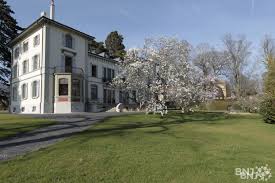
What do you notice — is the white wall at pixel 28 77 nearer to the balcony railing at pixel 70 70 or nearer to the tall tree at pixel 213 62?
the balcony railing at pixel 70 70

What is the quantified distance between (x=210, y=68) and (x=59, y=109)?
37.5 metres

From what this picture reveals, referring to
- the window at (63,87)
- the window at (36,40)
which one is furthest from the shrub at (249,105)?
the window at (36,40)

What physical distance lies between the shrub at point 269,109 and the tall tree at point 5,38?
38.6 m

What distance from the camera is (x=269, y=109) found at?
24391mm

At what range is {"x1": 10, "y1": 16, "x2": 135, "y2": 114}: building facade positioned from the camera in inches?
1383

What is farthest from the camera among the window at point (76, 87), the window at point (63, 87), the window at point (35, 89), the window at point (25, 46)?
the window at point (25, 46)

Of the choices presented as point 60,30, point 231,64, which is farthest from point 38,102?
point 231,64

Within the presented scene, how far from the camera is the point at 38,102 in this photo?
35.5 meters

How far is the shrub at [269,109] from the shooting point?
2389 cm

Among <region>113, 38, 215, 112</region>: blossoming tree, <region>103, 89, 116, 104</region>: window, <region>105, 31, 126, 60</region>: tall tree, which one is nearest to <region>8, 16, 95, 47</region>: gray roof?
<region>103, 89, 116, 104</region>: window

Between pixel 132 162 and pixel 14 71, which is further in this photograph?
pixel 14 71

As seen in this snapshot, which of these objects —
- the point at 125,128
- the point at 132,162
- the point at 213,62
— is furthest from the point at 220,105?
the point at 132,162

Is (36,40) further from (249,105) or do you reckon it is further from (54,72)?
(249,105)

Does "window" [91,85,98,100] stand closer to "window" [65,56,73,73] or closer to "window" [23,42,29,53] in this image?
"window" [65,56,73,73]
